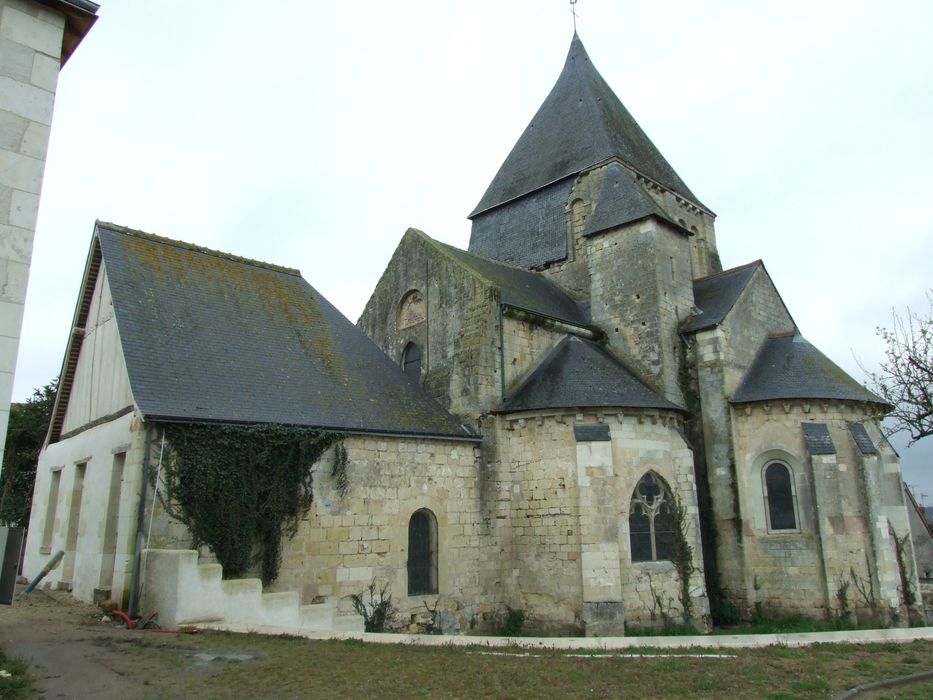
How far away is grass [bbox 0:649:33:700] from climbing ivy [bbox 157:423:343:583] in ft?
13.6

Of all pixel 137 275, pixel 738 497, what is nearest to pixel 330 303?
pixel 137 275

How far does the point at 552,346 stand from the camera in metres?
16.9

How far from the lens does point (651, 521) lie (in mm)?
14266

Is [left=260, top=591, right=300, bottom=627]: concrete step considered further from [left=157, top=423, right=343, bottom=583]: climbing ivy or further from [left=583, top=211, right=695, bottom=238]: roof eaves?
[left=583, top=211, right=695, bottom=238]: roof eaves

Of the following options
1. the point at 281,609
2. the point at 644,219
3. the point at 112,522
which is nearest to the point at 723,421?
the point at 644,219

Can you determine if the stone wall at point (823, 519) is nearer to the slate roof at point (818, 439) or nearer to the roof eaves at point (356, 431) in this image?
the slate roof at point (818, 439)

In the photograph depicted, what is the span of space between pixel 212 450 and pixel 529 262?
12.7m

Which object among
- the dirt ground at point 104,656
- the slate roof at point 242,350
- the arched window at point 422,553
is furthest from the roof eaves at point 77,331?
the arched window at point 422,553

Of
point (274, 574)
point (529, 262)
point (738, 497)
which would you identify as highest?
point (529, 262)

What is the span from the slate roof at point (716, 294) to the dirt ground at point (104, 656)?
504 inches

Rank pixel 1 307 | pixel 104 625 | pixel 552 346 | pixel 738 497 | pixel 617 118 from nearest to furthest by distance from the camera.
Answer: pixel 1 307
pixel 104 625
pixel 738 497
pixel 552 346
pixel 617 118

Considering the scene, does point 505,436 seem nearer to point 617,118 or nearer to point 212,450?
point 212,450

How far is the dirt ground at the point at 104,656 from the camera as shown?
635 centimetres

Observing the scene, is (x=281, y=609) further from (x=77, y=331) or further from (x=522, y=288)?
(x=522, y=288)
